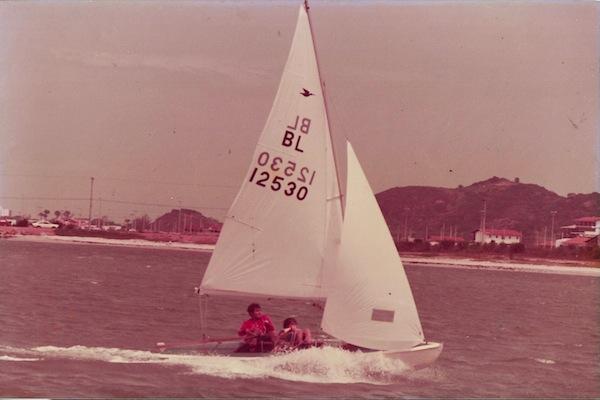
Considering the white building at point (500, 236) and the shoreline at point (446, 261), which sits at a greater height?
the white building at point (500, 236)

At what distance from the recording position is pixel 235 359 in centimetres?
1919

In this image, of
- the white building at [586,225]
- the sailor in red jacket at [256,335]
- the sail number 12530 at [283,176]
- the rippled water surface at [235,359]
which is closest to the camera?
the rippled water surface at [235,359]

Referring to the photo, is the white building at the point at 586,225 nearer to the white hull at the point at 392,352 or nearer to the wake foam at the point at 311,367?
the white hull at the point at 392,352

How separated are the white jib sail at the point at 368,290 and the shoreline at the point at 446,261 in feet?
293

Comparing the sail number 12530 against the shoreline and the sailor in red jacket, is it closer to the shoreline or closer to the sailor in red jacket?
the sailor in red jacket

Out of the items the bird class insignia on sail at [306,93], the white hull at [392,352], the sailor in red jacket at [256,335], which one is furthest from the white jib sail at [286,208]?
the white hull at [392,352]

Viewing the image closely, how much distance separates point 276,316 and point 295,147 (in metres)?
20.9

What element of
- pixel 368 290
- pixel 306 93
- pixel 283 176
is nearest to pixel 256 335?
pixel 368 290

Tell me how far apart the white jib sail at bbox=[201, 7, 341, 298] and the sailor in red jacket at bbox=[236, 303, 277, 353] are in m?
0.67

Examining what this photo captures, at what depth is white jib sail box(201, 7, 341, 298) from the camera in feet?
64.2

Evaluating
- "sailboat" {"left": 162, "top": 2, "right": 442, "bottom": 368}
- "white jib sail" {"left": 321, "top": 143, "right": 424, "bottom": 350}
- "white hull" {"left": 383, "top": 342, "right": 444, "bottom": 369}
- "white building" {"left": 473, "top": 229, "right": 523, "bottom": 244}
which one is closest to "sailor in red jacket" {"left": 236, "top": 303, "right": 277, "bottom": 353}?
"sailboat" {"left": 162, "top": 2, "right": 442, "bottom": 368}

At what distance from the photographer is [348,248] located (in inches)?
765

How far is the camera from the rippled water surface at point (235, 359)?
61.4 feet

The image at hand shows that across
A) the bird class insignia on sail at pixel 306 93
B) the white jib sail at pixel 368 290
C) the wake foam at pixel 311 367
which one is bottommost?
the wake foam at pixel 311 367
